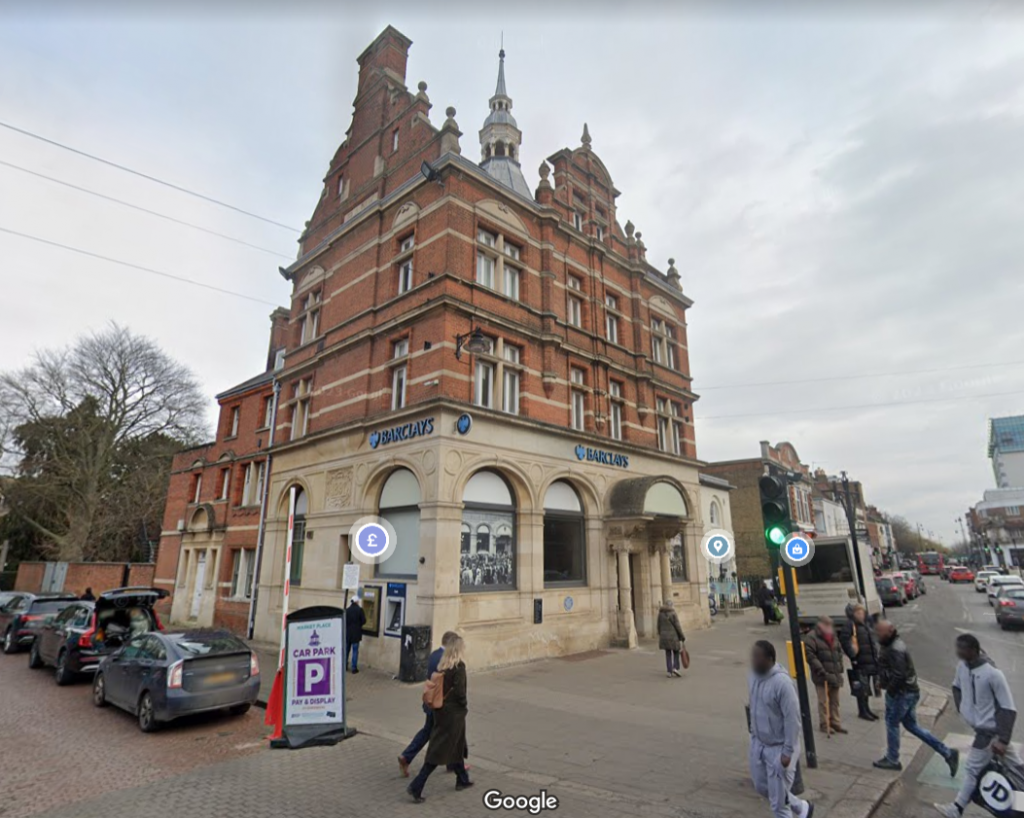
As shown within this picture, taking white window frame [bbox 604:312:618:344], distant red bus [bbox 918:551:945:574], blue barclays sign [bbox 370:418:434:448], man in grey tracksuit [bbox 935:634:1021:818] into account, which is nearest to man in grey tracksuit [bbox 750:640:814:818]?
man in grey tracksuit [bbox 935:634:1021:818]

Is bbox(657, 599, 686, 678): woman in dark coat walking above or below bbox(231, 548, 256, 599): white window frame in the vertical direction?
below

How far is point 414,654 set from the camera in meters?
12.4

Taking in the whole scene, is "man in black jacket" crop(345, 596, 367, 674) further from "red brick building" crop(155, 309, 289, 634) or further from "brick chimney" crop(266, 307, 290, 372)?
"brick chimney" crop(266, 307, 290, 372)

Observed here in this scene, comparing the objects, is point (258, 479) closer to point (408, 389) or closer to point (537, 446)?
point (408, 389)

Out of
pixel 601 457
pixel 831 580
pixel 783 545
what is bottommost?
pixel 831 580

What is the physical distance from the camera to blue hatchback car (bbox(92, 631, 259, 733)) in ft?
28.6

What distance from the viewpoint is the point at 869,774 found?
6578 mm

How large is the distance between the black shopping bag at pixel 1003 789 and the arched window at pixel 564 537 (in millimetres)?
11551

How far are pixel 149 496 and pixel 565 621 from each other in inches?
1237

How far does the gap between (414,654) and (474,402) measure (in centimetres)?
651

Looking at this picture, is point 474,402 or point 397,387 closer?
point 474,402

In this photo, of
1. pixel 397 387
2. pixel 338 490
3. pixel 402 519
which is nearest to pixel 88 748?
pixel 402 519

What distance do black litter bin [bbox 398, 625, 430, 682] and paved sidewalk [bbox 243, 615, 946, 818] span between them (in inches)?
15.3

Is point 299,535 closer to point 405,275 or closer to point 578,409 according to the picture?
point 405,275
